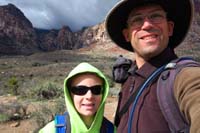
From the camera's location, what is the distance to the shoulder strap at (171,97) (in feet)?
5.80

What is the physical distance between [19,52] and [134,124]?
71852mm

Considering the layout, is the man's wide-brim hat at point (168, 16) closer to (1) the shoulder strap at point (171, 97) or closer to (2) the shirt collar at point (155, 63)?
(2) the shirt collar at point (155, 63)

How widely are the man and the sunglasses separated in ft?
1.29

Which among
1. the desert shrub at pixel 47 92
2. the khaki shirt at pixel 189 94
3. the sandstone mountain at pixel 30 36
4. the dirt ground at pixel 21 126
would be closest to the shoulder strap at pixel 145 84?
the khaki shirt at pixel 189 94

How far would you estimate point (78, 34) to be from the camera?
299ft

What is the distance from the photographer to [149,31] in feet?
7.39

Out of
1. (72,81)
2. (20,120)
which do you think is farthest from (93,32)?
(72,81)

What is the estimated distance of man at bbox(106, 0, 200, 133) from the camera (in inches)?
68.4

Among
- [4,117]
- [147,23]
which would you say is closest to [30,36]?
[4,117]

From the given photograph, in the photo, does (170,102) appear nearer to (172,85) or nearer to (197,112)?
(172,85)

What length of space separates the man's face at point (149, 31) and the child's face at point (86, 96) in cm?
61

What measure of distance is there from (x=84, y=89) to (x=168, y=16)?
795 mm

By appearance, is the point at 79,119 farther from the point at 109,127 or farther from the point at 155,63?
the point at 155,63

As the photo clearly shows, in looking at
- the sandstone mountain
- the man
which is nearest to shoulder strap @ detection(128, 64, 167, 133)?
the man
